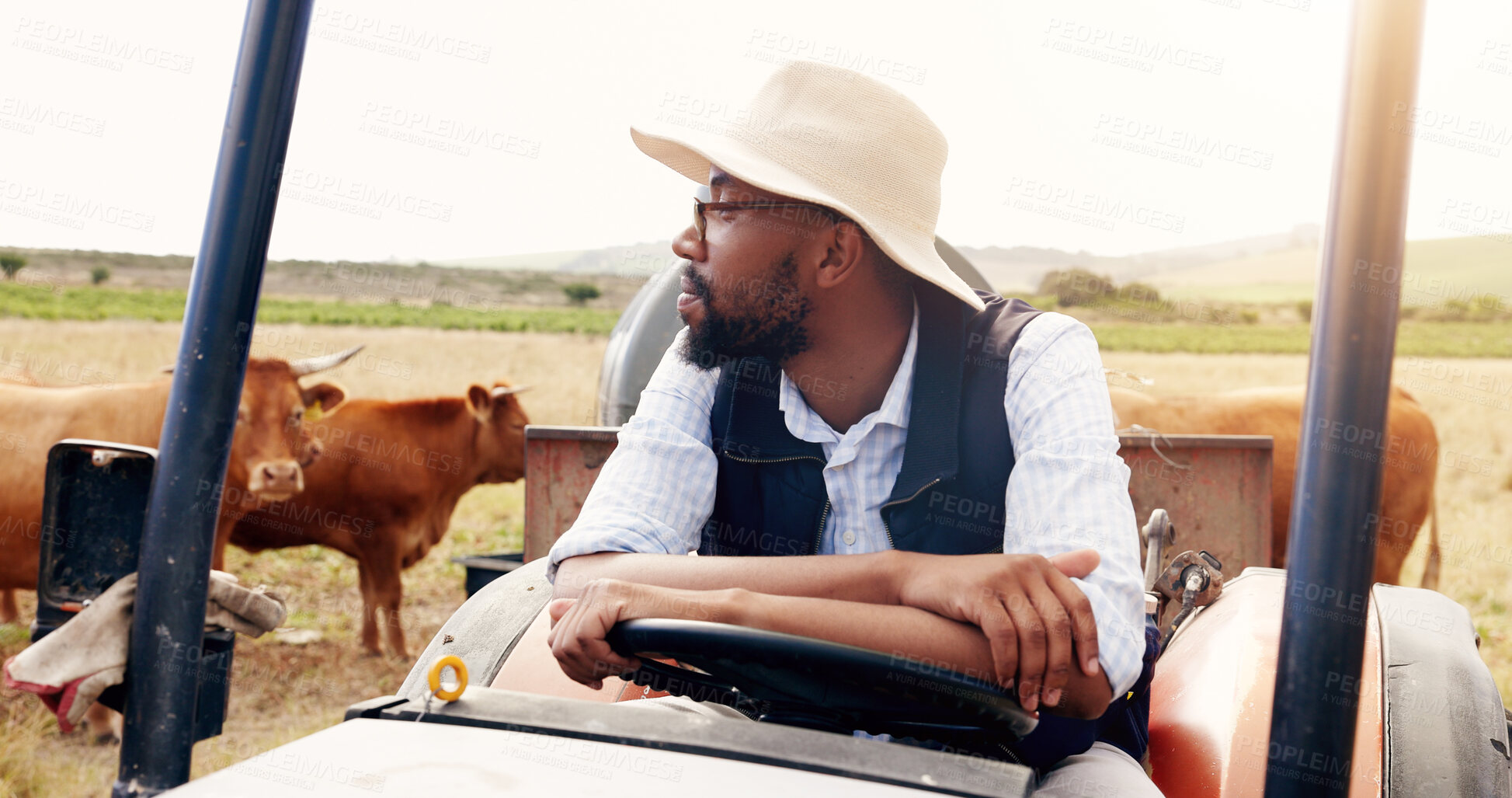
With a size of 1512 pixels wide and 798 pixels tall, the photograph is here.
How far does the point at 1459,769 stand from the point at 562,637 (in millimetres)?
1428

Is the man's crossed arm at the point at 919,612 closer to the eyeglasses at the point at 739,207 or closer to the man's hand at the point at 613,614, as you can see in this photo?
the man's hand at the point at 613,614

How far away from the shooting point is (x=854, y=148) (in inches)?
Answer: 70.1

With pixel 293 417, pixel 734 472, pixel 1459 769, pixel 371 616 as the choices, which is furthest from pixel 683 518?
pixel 371 616

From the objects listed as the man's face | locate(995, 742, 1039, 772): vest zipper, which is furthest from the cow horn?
locate(995, 742, 1039, 772): vest zipper

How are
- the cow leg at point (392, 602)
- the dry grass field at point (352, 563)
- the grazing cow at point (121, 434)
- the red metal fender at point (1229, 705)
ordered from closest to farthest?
the red metal fender at point (1229, 705) < the dry grass field at point (352, 563) < the grazing cow at point (121, 434) < the cow leg at point (392, 602)

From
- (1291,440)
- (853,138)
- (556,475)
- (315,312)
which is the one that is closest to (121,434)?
(556,475)

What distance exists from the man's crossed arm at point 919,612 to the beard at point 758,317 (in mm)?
486

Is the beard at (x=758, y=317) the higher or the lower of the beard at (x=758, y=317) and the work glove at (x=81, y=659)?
the higher

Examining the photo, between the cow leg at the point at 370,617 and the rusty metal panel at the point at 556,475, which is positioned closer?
the rusty metal panel at the point at 556,475

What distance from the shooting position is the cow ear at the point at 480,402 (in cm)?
725

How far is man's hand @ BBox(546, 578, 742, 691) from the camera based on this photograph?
4.42 ft

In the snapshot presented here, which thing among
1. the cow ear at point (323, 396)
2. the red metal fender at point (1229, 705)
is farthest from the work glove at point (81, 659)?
the cow ear at point (323, 396)

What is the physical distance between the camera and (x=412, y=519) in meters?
7.00

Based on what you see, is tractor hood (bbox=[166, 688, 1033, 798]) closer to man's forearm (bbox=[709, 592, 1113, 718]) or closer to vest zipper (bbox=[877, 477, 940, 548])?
man's forearm (bbox=[709, 592, 1113, 718])
